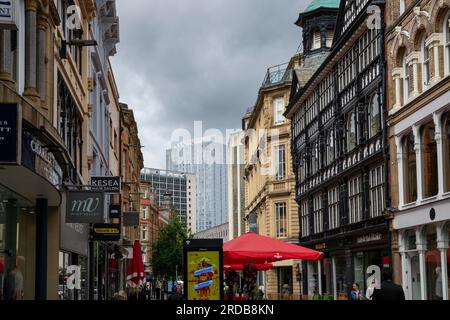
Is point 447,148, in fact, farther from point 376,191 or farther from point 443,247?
point 376,191

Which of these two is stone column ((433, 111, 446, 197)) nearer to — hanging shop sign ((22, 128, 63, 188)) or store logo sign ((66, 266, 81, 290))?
store logo sign ((66, 266, 81, 290))

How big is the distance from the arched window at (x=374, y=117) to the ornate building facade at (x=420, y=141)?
5.59 feet

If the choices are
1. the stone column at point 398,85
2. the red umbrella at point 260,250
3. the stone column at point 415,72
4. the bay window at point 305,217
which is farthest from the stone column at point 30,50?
the bay window at point 305,217

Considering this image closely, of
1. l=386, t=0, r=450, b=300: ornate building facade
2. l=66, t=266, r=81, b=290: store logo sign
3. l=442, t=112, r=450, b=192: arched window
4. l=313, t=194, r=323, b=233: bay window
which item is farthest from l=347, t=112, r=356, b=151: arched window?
l=66, t=266, r=81, b=290: store logo sign

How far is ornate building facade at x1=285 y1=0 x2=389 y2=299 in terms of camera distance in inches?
1442

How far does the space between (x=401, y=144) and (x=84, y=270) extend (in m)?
14.1

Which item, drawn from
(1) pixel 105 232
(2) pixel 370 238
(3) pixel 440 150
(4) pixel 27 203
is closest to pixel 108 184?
(1) pixel 105 232

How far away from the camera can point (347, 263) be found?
4219 centimetres

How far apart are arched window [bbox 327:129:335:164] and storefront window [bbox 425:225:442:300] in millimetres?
15331

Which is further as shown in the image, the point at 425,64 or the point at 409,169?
the point at 409,169

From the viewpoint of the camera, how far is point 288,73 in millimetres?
68062

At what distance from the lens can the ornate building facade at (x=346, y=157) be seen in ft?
120

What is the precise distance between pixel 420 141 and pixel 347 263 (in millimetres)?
12905

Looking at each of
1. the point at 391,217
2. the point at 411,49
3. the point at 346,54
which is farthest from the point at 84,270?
the point at 346,54
